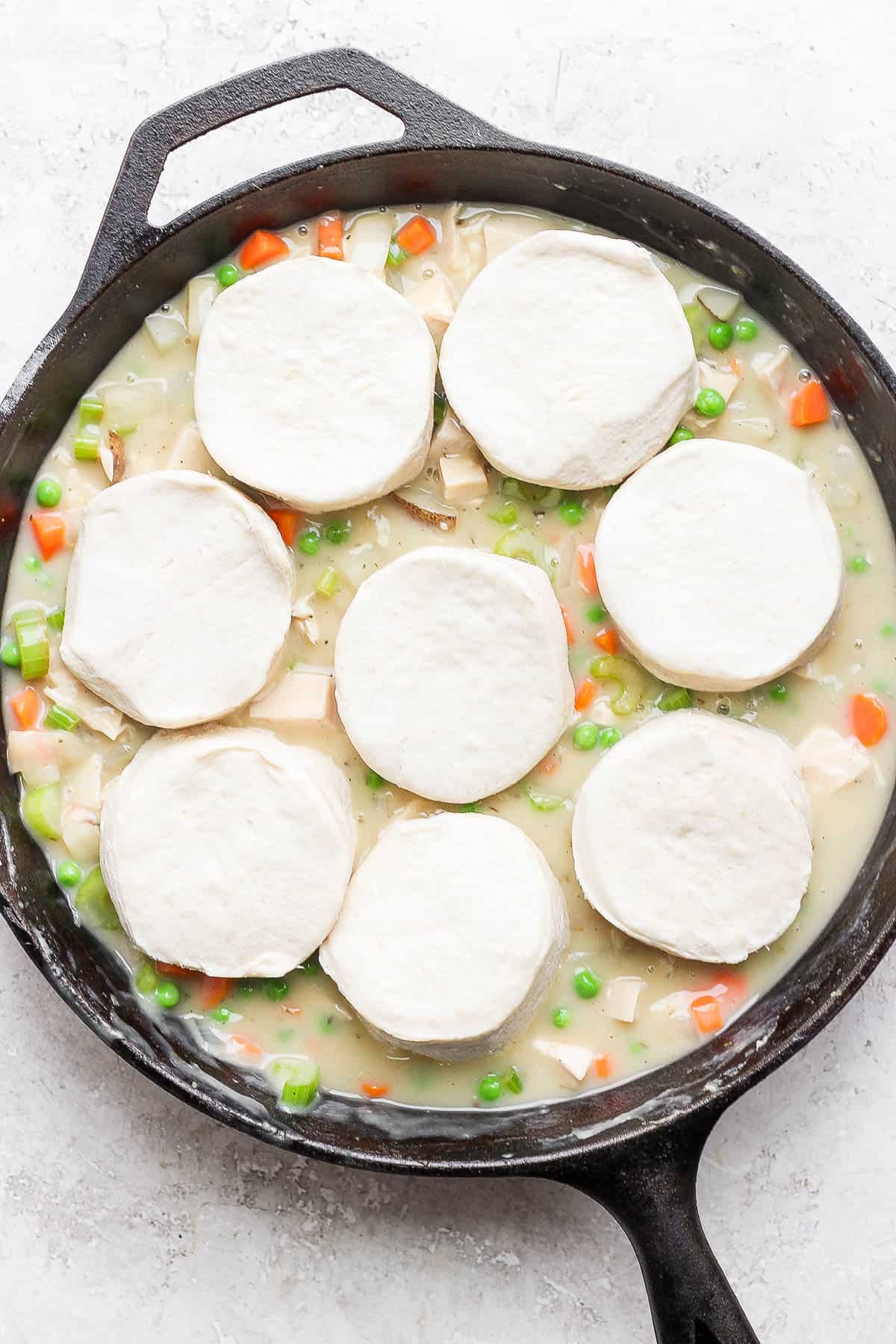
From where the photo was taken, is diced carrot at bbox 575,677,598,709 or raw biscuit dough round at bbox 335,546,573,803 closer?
raw biscuit dough round at bbox 335,546,573,803

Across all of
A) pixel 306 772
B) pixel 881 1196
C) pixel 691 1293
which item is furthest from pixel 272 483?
pixel 881 1196

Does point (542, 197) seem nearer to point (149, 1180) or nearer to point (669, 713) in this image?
point (669, 713)

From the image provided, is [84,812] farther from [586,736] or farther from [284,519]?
[586,736]

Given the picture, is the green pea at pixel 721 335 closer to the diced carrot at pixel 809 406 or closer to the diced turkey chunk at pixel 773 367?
the diced turkey chunk at pixel 773 367

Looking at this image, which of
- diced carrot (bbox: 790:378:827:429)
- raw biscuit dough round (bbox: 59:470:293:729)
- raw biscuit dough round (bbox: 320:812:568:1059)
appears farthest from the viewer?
diced carrot (bbox: 790:378:827:429)

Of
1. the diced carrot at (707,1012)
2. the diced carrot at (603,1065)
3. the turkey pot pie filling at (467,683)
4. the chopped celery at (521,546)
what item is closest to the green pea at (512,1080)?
the turkey pot pie filling at (467,683)

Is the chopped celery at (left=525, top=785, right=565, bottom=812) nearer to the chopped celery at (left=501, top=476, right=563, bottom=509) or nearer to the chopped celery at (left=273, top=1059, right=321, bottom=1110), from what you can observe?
the chopped celery at (left=501, top=476, right=563, bottom=509)

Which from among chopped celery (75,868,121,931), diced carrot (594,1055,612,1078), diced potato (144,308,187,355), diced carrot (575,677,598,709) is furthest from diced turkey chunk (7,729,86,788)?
diced carrot (594,1055,612,1078)
